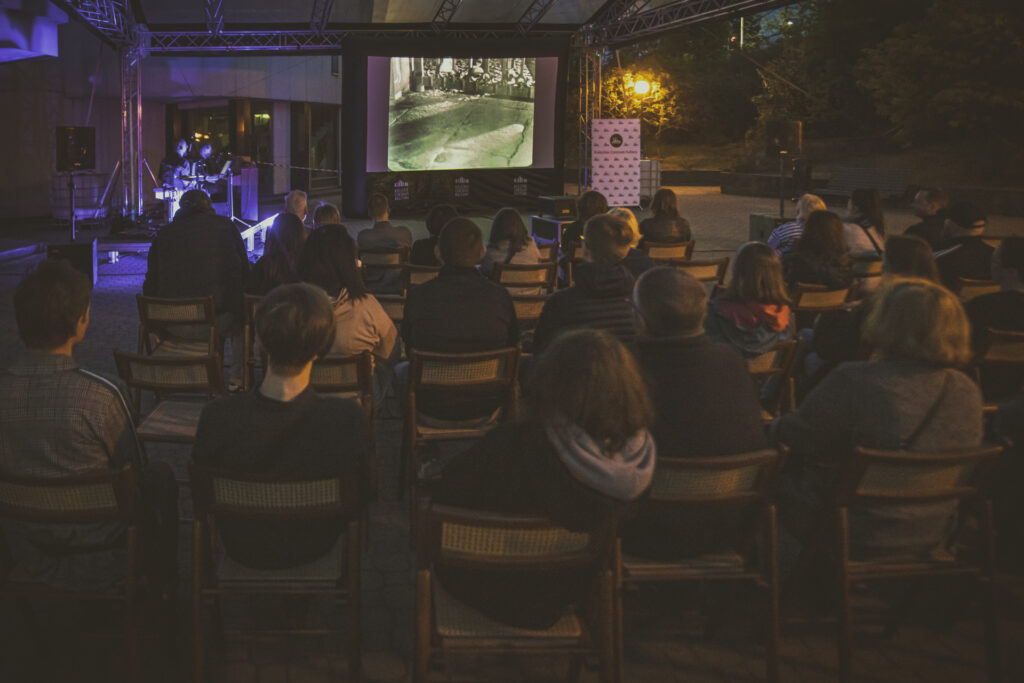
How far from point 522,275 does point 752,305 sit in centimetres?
254

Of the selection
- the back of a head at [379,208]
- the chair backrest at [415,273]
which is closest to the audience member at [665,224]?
the back of a head at [379,208]

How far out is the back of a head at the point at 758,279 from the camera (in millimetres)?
4191

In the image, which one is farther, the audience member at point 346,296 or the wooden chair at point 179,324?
the wooden chair at point 179,324

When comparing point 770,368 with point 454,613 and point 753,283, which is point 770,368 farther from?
point 454,613

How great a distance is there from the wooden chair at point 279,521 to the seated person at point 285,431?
4 cm

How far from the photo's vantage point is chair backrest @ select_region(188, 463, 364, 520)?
2.58m

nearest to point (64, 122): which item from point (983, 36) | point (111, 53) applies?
point (111, 53)

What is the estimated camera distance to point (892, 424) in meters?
2.92

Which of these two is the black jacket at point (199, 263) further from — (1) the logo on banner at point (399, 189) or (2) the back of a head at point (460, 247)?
(1) the logo on banner at point (399, 189)

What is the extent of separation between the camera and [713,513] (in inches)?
114

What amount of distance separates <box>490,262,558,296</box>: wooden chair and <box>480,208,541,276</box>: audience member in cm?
10

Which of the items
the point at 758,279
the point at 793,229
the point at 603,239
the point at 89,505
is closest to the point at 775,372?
the point at 758,279

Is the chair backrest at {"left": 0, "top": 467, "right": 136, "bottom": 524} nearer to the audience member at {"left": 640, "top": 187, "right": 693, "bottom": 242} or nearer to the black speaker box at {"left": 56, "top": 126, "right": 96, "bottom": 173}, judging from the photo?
the audience member at {"left": 640, "top": 187, "right": 693, "bottom": 242}

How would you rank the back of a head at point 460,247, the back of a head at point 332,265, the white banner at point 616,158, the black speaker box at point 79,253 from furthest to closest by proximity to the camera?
the white banner at point 616,158 → the black speaker box at point 79,253 → the back of a head at point 332,265 → the back of a head at point 460,247
